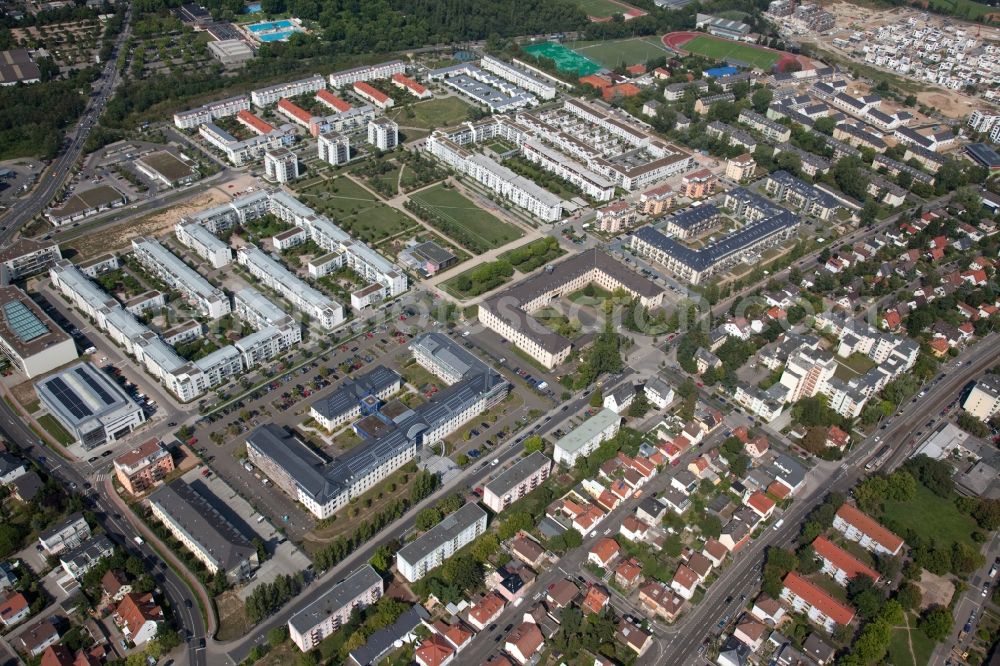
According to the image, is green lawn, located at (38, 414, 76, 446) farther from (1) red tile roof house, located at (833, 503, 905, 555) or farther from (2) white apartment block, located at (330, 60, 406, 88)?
(2) white apartment block, located at (330, 60, 406, 88)

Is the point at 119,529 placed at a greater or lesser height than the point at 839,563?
lesser

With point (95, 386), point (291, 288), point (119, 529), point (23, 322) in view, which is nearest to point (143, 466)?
point (119, 529)

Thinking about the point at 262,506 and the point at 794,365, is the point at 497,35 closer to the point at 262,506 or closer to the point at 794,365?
the point at 794,365

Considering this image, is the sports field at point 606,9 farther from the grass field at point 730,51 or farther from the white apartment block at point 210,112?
the white apartment block at point 210,112

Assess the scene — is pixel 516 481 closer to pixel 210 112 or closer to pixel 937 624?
pixel 937 624

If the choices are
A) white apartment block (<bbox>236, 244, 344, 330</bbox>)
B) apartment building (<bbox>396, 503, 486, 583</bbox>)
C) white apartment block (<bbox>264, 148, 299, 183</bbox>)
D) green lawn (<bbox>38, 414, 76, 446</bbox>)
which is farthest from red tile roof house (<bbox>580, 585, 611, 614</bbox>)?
white apartment block (<bbox>264, 148, 299, 183</bbox>)

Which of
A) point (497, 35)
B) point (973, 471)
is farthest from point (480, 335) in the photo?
point (497, 35)
